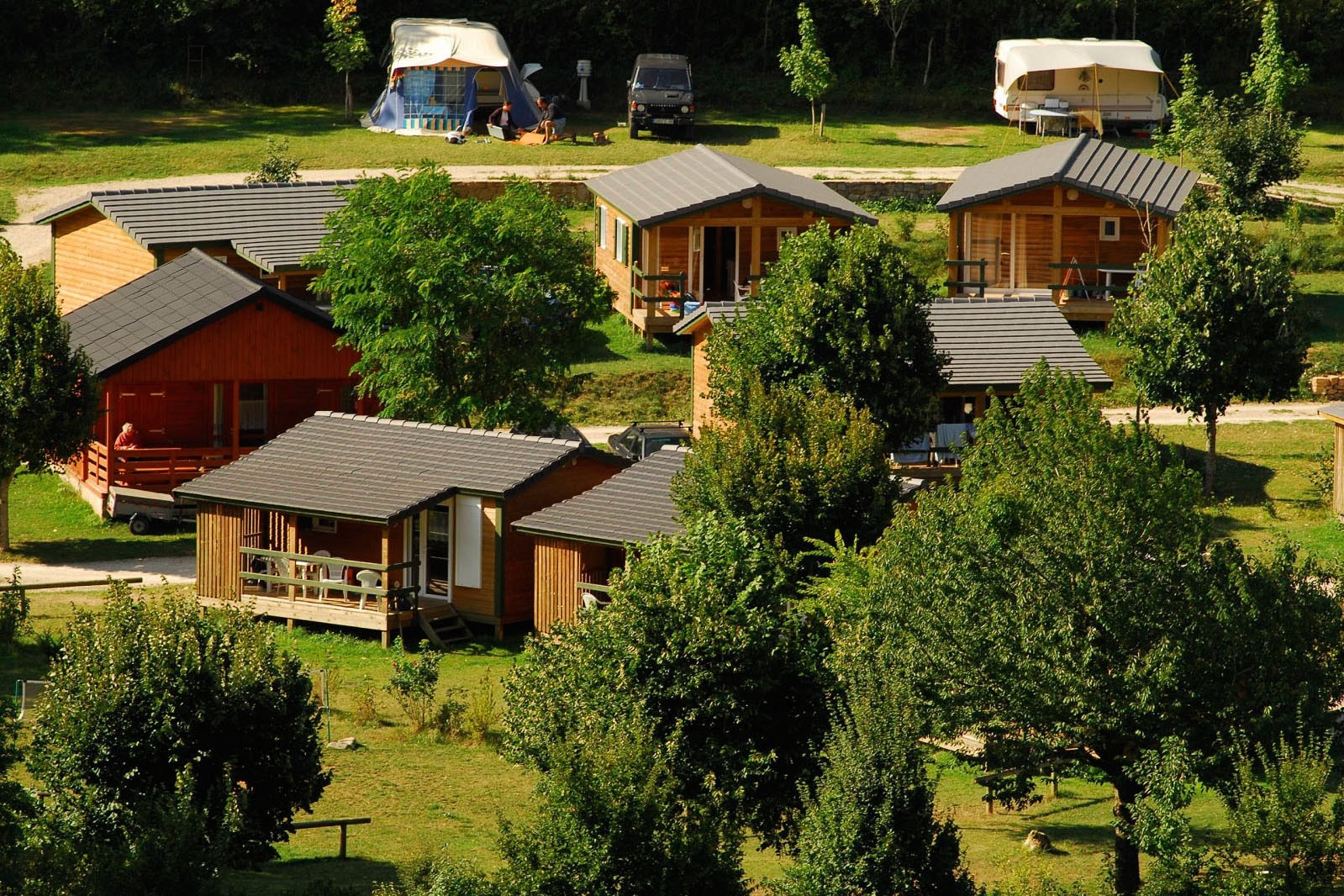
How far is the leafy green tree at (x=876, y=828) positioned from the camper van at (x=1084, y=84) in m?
48.4

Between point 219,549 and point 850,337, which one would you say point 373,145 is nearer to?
point 219,549

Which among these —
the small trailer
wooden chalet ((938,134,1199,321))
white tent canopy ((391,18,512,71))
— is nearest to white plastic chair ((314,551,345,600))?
the small trailer

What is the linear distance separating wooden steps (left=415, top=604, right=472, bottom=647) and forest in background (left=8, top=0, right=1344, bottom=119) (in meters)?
39.6

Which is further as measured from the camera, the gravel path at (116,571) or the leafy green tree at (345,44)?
the leafy green tree at (345,44)

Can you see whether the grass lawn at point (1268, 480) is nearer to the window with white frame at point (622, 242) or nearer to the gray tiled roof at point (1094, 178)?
the gray tiled roof at point (1094, 178)

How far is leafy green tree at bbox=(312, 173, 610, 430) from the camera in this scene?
39469 mm

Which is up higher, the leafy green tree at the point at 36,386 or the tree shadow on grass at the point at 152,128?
the tree shadow on grass at the point at 152,128

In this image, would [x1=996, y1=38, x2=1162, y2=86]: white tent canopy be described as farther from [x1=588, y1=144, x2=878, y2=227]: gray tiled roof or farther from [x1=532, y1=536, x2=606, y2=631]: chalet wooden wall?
[x1=532, y1=536, x2=606, y2=631]: chalet wooden wall

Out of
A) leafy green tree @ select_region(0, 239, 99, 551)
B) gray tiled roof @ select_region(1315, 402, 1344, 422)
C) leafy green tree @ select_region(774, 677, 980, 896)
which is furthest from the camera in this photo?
leafy green tree @ select_region(0, 239, 99, 551)

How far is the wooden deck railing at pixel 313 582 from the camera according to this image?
112ft

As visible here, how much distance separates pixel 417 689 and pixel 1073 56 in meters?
43.4

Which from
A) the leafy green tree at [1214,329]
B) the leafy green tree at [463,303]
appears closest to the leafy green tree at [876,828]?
the leafy green tree at [1214,329]

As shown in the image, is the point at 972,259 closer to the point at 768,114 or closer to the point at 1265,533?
the point at 1265,533

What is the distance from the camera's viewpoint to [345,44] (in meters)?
68.2
